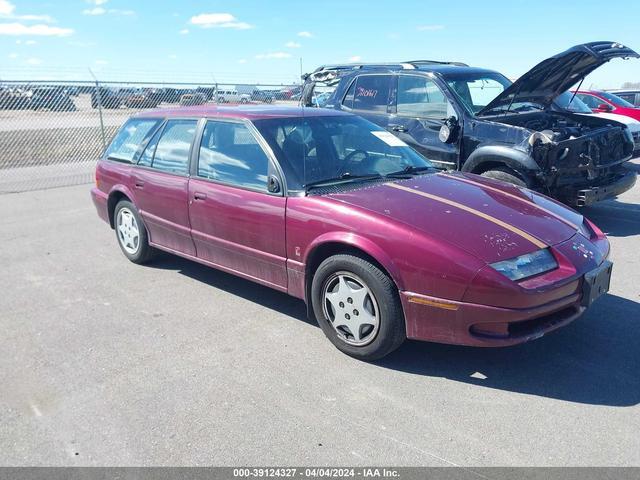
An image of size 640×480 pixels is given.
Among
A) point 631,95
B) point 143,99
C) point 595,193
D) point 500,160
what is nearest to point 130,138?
point 500,160

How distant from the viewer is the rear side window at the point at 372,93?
24.4 ft

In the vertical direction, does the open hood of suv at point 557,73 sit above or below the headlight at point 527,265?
above

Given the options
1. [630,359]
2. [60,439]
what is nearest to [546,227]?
[630,359]

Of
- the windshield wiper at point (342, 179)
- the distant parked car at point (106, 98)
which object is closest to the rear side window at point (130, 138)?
the windshield wiper at point (342, 179)

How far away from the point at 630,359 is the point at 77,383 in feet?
11.6

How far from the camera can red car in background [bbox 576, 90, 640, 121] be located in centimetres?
1384

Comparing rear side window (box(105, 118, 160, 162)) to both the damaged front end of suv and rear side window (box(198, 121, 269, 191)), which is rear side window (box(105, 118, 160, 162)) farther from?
the damaged front end of suv

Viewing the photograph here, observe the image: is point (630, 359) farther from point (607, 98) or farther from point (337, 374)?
point (607, 98)

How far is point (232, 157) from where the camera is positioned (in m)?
4.38

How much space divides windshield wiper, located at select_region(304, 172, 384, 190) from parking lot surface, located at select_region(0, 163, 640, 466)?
1.08 metres

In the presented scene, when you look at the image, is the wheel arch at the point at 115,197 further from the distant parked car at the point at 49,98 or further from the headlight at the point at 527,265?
the distant parked car at the point at 49,98

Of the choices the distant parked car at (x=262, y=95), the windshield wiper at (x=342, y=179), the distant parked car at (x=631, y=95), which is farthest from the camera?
the distant parked car at (x=262, y=95)

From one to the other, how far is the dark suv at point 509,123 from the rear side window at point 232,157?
3.16 meters

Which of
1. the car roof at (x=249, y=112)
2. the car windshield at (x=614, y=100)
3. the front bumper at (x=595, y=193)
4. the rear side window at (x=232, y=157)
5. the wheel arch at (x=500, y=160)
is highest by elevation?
the car windshield at (x=614, y=100)
